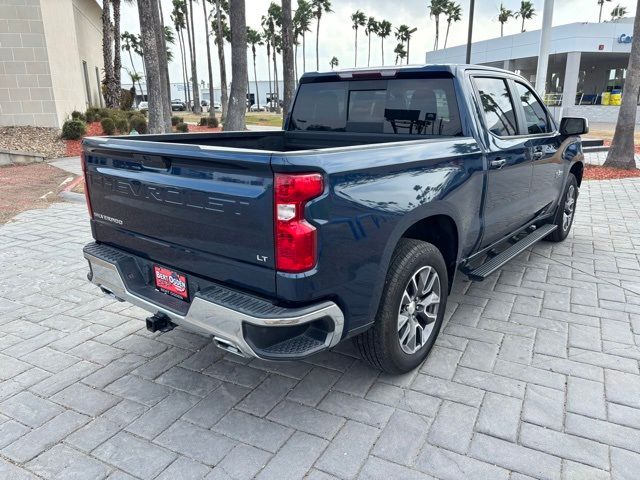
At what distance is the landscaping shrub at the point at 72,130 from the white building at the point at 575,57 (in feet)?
76.7

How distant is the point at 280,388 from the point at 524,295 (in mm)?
2661

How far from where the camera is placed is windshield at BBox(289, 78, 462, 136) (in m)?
3.65

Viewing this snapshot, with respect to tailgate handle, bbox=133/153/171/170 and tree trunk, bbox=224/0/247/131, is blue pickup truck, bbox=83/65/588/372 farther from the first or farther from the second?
tree trunk, bbox=224/0/247/131

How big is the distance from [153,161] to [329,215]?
43.9 inches

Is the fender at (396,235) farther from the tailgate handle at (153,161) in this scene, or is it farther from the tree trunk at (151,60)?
the tree trunk at (151,60)

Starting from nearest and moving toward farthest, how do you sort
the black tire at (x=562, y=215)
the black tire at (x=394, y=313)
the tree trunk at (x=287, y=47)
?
the black tire at (x=394, y=313) < the black tire at (x=562, y=215) < the tree trunk at (x=287, y=47)

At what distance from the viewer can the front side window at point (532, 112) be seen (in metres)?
4.60

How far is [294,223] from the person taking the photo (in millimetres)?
2229

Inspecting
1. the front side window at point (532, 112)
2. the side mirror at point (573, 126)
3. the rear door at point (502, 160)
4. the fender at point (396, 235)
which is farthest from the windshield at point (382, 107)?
the side mirror at point (573, 126)

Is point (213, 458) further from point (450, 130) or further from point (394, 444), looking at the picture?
point (450, 130)

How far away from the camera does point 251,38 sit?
222 ft

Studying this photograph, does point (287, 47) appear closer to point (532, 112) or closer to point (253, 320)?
point (532, 112)

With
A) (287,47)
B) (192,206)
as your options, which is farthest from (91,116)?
(192,206)

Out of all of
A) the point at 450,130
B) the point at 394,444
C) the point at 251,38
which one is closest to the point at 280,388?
the point at 394,444
